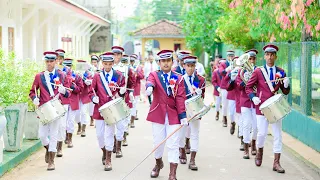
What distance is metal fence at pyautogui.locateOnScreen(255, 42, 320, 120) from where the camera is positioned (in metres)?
13.4

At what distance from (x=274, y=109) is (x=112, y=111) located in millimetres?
2626

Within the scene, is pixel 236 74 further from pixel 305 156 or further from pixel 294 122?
pixel 294 122

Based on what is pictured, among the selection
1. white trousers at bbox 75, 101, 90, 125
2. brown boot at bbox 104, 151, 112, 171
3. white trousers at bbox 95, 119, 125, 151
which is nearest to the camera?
brown boot at bbox 104, 151, 112, 171

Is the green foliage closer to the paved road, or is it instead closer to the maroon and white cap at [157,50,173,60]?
the paved road

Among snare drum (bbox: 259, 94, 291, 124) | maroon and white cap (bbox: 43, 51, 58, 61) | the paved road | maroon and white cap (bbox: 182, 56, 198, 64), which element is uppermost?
maroon and white cap (bbox: 43, 51, 58, 61)

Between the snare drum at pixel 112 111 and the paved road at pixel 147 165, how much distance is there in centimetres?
91

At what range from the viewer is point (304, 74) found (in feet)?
47.3

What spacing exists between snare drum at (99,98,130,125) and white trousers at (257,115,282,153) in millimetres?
2425

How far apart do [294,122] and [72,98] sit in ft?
18.2

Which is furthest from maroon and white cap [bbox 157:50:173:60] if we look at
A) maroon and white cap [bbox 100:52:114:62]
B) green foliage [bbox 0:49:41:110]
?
green foliage [bbox 0:49:41:110]

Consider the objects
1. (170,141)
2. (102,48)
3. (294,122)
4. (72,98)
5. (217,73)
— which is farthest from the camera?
(102,48)

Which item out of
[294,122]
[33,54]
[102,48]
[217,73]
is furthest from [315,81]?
[102,48]

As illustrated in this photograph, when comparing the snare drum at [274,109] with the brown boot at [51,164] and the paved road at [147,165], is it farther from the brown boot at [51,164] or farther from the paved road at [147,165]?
the brown boot at [51,164]

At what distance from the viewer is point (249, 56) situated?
39.8ft
